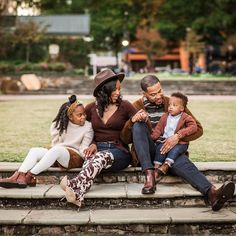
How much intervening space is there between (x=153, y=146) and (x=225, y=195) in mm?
1024

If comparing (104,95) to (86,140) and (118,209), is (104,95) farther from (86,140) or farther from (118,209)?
(118,209)

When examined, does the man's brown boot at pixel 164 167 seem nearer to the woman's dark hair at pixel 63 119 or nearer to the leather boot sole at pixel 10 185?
the woman's dark hair at pixel 63 119

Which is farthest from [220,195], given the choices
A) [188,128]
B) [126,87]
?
[126,87]

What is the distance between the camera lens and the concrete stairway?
4.12m

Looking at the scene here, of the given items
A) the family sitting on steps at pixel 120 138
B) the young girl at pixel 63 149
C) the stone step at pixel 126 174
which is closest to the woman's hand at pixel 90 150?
the family sitting on steps at pixel 120 138

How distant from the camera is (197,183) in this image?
452 cm

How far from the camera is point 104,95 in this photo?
4.99 metres

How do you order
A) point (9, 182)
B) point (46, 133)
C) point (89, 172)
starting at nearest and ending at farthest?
point (89, 172) → point (9, 182) → point (46, 133)

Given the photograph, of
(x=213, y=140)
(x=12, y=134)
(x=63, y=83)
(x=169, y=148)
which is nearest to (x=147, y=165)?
(x=169, y=148)

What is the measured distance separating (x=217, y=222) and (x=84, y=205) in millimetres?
1330

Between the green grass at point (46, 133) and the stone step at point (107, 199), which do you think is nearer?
the stone step at point (107, 199)

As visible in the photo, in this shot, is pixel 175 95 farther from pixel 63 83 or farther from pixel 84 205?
pixel 63 83

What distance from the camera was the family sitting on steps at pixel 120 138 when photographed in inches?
183

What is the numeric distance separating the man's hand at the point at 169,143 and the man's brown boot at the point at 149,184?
299 millimetres
